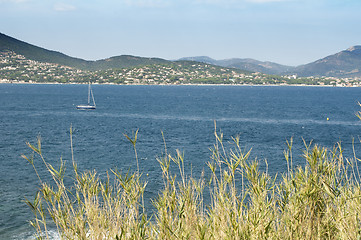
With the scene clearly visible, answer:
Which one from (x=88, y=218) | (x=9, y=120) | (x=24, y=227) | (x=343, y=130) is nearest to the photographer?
(x=88, y=218)

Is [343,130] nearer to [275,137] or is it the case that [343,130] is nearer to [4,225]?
[275,137]

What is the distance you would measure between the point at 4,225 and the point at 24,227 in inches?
43.1

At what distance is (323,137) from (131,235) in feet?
166

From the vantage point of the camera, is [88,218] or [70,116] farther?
[70,116]

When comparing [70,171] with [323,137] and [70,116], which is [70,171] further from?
[70,116]

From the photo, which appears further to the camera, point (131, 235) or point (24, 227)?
point (24, 227)

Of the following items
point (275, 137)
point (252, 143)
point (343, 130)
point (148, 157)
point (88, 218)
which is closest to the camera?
point (88, 218)

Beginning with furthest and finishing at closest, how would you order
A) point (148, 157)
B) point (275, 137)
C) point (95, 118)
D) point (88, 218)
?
point (95, 118)
point (275, 137)
point (148, 157)
point (88, 218)

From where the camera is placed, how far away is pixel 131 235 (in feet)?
22.0

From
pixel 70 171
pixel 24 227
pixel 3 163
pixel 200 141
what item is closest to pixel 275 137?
pixel 200 141

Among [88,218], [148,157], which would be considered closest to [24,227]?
[88,218]

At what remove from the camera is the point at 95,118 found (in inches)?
2899

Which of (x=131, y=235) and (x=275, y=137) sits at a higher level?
(x=131, y=235)

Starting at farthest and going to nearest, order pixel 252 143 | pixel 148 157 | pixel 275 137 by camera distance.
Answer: pixel 275 137 < pixel 252 143 < pixel 148 157
